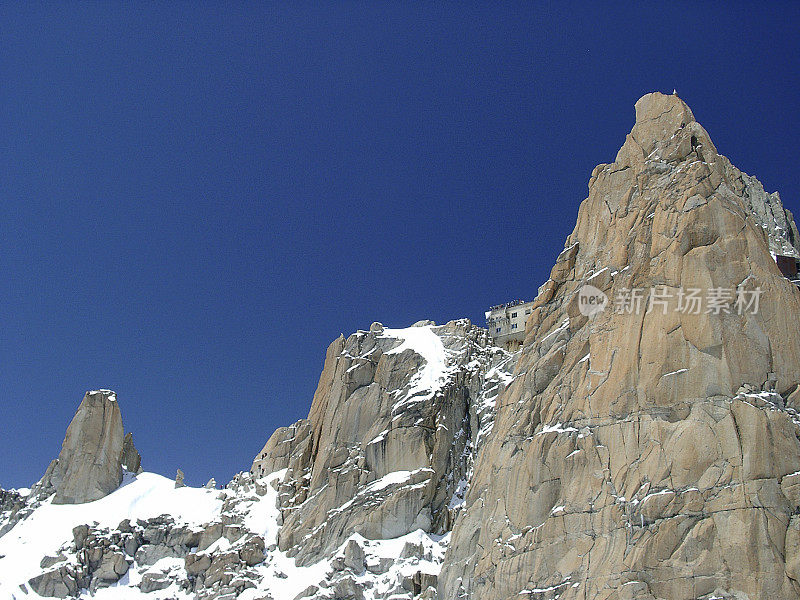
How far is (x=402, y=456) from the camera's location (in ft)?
406

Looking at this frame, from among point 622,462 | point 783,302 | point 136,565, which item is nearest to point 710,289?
point 783,302

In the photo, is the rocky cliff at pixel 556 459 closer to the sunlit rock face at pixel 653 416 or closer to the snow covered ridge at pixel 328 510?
the sunlit rock face at pixel 653 416

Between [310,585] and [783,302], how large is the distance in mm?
69026

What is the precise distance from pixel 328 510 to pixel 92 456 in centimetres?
5502

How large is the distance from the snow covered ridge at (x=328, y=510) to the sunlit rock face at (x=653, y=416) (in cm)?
2045

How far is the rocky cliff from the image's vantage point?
7025 centimetres

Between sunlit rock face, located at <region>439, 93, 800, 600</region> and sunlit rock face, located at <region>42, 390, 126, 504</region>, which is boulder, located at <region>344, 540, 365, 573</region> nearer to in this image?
sunlit rock face, located at <region>439, 93, 800, 600</region>

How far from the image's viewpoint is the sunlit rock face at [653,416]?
68.2 m

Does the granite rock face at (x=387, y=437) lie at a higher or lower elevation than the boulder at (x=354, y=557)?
higher

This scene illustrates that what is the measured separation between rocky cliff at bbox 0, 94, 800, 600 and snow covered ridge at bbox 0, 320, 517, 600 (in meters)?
0.35

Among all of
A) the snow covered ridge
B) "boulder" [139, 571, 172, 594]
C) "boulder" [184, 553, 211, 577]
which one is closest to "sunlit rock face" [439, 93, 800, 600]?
the snow covered ridge

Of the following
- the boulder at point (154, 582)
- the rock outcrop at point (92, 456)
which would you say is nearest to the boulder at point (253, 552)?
the boulder at point (154, 582)

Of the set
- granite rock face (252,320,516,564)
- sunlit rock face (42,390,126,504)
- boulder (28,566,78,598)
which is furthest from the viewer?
sunlit rock face (42,390,126,504)

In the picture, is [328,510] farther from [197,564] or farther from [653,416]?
[653,416]
